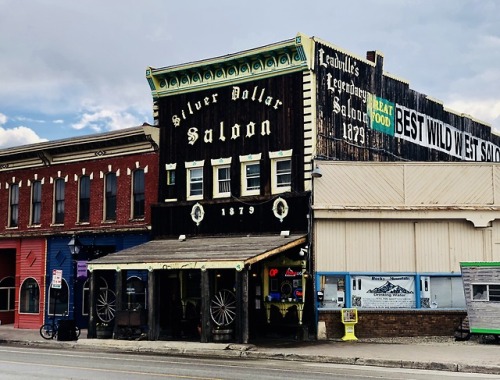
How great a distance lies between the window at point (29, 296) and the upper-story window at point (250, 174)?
12.9 m

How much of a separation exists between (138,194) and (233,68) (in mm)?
7139

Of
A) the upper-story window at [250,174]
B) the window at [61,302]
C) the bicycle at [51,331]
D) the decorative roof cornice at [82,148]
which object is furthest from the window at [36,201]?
the upper-story window at [250,174]

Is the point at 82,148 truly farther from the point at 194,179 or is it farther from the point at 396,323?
the point at 396,323

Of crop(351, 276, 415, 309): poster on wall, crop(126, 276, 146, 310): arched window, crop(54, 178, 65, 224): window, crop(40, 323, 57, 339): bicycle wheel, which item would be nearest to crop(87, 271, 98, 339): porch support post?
crop(40, 323, 57, 339): bicycle wheel

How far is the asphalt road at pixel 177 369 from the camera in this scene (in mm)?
16078

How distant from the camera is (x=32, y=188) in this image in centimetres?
3597

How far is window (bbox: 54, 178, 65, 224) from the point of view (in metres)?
34.7

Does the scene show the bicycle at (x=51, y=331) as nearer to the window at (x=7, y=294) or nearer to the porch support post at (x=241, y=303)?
the window at (x=7, y=294)

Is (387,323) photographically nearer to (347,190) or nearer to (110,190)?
(347,190)

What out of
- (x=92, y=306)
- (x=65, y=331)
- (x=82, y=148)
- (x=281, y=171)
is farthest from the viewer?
(x=82, y=148)

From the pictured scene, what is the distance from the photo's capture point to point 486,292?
2278 centimetres

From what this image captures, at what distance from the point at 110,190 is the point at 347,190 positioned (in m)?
11.8

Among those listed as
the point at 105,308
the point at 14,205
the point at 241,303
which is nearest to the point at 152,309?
the point at 105,308

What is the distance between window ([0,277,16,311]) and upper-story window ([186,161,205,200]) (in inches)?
543
